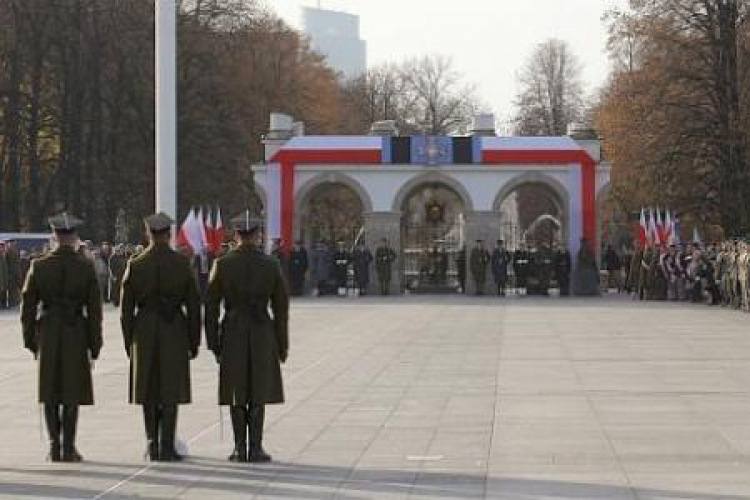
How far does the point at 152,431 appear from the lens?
1105cm

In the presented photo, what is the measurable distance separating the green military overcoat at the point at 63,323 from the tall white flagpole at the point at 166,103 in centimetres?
562

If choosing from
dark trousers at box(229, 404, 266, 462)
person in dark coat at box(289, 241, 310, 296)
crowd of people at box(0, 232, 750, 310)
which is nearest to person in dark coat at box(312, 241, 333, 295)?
crowd of people at box(0, 232, 750, 310)

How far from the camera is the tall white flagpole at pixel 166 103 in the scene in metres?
16.9

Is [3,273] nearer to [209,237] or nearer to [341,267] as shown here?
[209,237]

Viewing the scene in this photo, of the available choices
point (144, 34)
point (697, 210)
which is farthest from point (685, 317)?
point (144, 34)

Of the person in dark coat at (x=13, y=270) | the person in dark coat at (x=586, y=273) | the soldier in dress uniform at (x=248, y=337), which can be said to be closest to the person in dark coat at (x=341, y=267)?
the person in dark coat at (x=586, y=273)

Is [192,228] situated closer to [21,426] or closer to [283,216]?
[283,216]

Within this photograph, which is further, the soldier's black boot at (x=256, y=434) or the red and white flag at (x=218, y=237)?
the red and white flag at (x=218, y=237)

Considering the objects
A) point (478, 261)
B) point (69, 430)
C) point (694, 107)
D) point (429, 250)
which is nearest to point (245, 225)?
point (69, 430)

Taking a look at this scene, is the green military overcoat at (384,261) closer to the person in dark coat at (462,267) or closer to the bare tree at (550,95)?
the person in dark coat at (462,267)

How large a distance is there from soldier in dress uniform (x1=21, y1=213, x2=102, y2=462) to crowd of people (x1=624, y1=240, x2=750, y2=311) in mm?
24553

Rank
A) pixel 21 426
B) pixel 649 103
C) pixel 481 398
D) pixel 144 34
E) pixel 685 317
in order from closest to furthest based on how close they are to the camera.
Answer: pixel 21 426, pixel 481 398, pixel 685 317, pixel 649 103, pixel 144 34

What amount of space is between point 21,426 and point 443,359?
8050mm

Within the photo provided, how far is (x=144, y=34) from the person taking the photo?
50969 millimetres
